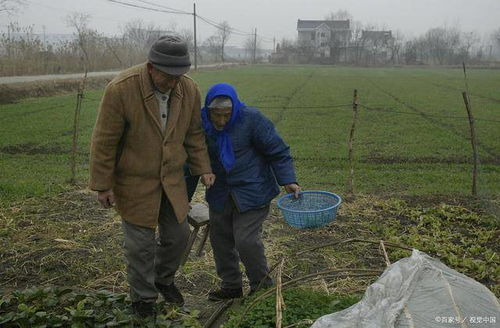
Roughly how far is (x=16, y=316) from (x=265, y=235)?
2686 millimetres

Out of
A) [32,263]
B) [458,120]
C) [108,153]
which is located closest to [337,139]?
[458,120]

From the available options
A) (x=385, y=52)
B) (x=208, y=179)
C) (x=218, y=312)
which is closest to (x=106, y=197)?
(x=208, y=179)

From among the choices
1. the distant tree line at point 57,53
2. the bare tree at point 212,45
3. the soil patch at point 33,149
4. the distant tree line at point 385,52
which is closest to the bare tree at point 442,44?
the distant tree line at point 385,52

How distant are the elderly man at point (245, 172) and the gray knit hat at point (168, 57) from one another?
1.14ft

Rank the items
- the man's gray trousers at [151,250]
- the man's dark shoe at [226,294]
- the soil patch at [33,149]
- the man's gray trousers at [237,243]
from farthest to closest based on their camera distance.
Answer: the soil patch at [33,149], the man's dark shoe at [226,294], the man's gray trousers at [237,243], the man's gray trousers at [151,250]

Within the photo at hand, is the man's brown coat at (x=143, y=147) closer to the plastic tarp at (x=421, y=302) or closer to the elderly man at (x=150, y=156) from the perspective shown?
the elderly man at (x=150, y=156)

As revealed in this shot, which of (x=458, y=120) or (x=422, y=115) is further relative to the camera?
(x=422, y=115)

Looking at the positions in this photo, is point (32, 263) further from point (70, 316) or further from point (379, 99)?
point (379, 99)

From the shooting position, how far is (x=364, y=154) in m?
9.98

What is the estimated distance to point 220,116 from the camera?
10.3 ft

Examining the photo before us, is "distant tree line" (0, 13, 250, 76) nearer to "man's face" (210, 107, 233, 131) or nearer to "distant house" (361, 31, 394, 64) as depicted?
"man's face" (210, 107, 233, 131)

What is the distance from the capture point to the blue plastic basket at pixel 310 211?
4566 mm

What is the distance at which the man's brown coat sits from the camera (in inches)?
113

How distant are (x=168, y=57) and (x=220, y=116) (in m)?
0.55
